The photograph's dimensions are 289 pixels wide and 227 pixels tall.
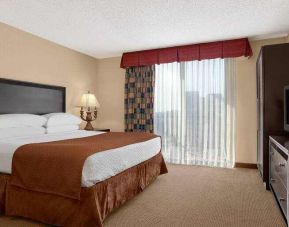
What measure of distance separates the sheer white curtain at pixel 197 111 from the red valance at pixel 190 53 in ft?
0.57

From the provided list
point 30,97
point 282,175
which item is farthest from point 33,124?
→ point 282,175

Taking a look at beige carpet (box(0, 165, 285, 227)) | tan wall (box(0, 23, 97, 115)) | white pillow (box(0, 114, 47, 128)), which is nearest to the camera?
beige carpet (box(0, 165, 285, 227))

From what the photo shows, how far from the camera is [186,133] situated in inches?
173

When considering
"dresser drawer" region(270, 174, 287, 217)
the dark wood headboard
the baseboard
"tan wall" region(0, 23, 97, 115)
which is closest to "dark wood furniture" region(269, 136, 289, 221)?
"dresser drawer" region(270, 174, 287, 217)

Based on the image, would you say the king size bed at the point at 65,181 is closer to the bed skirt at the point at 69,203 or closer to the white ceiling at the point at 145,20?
the bed skirt at the point at 69,203

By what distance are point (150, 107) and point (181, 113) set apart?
2.17 ft

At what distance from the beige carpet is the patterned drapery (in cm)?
151

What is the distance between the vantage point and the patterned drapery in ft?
15.2

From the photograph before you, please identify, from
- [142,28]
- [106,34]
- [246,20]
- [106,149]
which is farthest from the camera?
[106,34]

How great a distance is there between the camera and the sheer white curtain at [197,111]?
13.5 feet

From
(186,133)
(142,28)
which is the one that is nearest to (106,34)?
(142,28)

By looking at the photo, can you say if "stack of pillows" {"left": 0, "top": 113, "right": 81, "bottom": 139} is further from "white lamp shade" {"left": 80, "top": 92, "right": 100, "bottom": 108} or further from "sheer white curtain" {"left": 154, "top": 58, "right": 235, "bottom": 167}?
"sheer white curtain" {"left": 154, "top": 58, "right": 235, "bottom": 167}

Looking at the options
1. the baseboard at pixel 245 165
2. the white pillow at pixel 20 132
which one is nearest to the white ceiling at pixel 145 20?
the white pillow at pixel 20 132

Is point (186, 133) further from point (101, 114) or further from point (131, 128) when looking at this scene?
point (101, 114)
